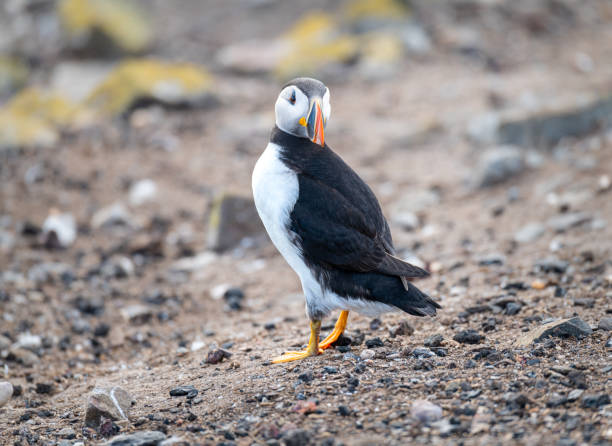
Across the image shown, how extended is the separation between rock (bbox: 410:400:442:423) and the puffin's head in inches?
62.5

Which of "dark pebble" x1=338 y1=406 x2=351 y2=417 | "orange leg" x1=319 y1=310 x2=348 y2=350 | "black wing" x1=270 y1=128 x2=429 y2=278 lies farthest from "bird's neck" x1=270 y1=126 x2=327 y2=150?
"dark pebble" x1=338 y1=406 x2=351 y2=417

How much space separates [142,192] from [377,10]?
245 inches

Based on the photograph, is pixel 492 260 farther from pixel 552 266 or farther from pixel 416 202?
pixel 416 202

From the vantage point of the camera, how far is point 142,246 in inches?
276

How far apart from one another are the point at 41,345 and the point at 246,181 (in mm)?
3548

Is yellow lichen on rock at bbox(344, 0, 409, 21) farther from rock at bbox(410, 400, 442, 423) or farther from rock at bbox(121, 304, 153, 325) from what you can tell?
rock at bbox(410, 400, 442, 423)

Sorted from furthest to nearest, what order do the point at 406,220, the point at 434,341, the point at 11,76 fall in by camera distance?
the point at 11,76, the point at 406,220, the point at 434,341

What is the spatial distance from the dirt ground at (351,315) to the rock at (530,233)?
0.28 feet

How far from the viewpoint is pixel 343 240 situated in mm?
4023

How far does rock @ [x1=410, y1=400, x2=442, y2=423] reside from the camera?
3.17m

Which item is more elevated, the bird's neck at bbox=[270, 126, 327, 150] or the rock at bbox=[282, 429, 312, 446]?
the bird's neck at bbox=[270, 126, 327, 150]

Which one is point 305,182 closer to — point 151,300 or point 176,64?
point 151,300

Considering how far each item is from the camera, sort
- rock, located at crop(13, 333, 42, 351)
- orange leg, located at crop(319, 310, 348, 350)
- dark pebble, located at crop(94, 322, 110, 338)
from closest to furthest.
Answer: orange leg, located at crop(319, 310, 348, 350)
rock, located at crop(13, 333, 42, 351)
dark pebble, located at crop(94, 322, 110, 338)

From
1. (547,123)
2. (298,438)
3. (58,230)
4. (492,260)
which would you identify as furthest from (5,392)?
(547,123)
